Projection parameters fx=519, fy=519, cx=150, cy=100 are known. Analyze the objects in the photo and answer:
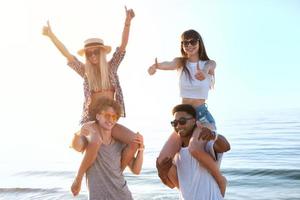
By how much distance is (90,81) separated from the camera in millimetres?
7477

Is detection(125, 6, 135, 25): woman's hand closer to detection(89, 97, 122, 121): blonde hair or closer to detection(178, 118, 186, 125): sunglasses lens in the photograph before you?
detection(89, 97, 122, 121): blonde hair

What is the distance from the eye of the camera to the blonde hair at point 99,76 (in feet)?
24.5

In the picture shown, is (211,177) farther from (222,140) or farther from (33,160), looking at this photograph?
(33,160)

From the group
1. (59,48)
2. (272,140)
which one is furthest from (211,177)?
(272,140)

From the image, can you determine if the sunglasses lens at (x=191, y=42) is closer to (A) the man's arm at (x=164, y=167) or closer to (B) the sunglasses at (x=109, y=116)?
(B) the sunglasses at (x=109, y=116)

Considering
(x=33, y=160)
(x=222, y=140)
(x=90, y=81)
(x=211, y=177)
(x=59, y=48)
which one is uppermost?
(x=59, y=48)

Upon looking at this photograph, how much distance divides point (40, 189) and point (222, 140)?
10771 mm

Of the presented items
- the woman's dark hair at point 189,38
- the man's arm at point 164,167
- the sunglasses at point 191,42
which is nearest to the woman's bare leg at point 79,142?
the man's arm at point 164,167

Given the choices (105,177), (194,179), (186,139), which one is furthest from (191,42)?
(105,177)

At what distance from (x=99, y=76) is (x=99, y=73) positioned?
1.8 inches

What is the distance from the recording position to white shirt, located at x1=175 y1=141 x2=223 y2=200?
7.02 metres

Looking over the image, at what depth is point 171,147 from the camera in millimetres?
7203

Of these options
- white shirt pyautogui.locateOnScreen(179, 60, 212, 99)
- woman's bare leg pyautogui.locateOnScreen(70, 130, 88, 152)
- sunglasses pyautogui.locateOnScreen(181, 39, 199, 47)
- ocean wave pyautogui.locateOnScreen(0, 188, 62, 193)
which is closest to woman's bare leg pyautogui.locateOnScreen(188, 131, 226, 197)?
white shirt pyautogui.locateOnScreen(179, 60, 212, 99)

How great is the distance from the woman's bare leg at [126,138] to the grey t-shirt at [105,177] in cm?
15
